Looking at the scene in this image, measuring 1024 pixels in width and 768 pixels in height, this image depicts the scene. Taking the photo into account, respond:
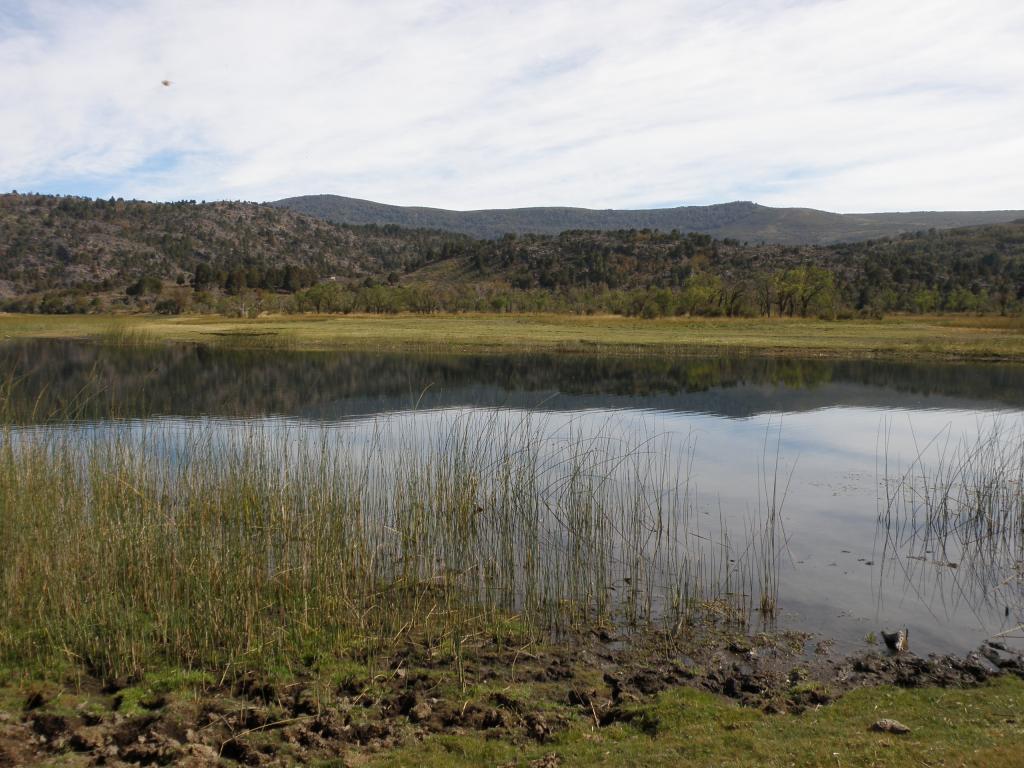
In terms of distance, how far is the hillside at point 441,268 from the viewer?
72.7 m

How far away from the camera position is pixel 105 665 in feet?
22.5

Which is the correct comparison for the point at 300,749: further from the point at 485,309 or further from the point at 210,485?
the point at 485,309

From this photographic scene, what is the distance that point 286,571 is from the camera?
8.00 meters

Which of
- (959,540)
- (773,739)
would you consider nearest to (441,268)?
(959,540)

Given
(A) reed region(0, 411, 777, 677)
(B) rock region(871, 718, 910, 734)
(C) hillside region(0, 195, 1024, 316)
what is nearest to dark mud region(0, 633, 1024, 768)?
(A) reed region(0, 411, 777, 677)

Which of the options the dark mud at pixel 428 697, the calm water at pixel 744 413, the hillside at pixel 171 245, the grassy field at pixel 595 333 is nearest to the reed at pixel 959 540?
the calm water at pixel 744 413

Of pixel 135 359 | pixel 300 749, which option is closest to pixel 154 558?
pixel 300 749

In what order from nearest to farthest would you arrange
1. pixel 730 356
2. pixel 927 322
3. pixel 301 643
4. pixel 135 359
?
pixel 301 643 → pixel 135 359 → pixel 730 356 → pixel 927 322

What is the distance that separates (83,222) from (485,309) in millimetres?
81950

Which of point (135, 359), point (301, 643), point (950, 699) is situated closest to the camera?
point (950, 699)

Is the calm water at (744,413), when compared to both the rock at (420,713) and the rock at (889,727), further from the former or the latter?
the rock at (420,713)

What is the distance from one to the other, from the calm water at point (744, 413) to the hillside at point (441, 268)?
113 ft

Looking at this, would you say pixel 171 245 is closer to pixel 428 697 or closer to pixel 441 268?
pixel 441 268

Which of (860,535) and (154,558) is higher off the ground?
(154,558)
